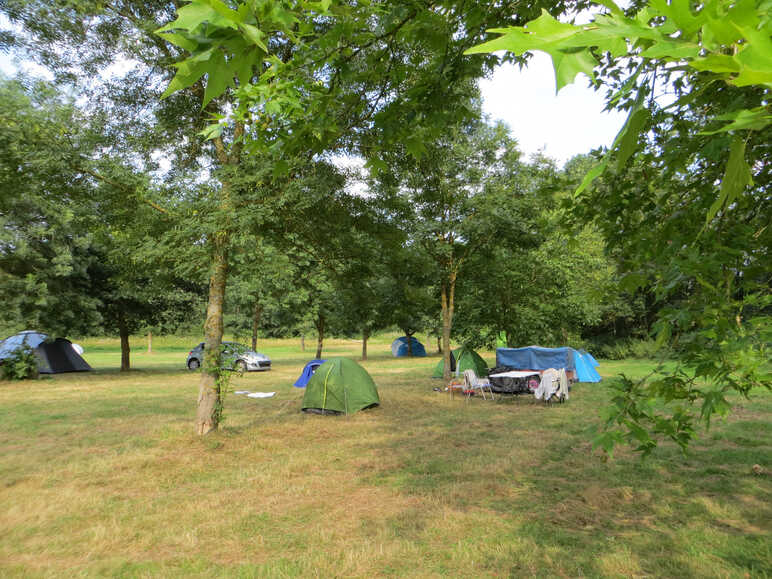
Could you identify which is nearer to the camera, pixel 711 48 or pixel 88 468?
pixel 711 48

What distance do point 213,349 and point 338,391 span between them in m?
3.87

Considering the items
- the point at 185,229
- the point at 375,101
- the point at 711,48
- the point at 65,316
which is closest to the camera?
the point at 711,48

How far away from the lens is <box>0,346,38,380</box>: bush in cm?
1662

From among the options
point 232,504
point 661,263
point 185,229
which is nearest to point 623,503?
point 661,263

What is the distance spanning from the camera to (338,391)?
1047cm

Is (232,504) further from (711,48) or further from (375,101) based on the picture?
(711,48)

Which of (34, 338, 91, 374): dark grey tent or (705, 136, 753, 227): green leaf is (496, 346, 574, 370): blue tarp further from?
(34, 338, 91, 374): dark grey tent

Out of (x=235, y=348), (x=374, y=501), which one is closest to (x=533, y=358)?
(x=235, y=348)

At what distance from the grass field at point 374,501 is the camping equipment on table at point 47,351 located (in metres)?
10.5

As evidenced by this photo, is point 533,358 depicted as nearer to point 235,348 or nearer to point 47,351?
point 235,348

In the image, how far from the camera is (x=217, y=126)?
2.02 meters

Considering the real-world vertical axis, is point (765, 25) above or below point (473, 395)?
above

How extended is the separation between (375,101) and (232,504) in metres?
4.32

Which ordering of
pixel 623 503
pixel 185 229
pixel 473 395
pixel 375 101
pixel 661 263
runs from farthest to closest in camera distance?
pixel 473 395
pixel 185 229
pixel 623 503
pixel 375 101
pixel 661 263
